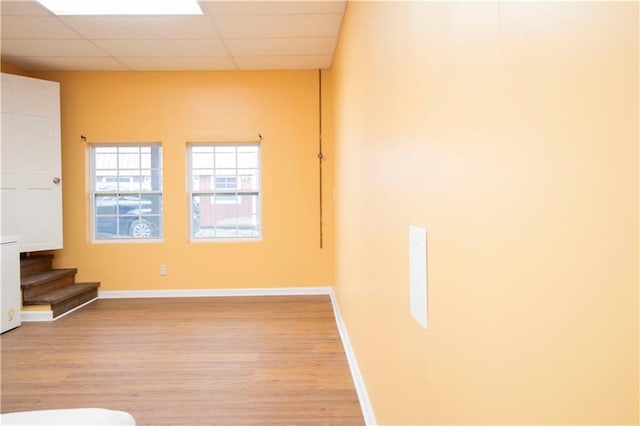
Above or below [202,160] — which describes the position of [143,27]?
above

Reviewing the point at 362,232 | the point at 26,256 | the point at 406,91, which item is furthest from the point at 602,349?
the point at 26,256

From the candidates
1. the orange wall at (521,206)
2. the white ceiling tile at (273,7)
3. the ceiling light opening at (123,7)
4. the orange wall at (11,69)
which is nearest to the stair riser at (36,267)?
the orange wall at (11,69)

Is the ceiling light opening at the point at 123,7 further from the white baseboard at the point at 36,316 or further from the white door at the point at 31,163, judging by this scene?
the white baseboard at the point at 36,316

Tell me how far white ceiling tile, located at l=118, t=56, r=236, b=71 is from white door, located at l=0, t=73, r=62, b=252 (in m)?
0.96

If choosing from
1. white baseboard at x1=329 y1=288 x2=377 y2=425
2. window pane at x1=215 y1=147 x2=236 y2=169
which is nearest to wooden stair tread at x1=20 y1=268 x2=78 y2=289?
window pane at x1=215 y1=147 x2=236 y2=169

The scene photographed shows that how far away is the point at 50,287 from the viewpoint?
13.7ft

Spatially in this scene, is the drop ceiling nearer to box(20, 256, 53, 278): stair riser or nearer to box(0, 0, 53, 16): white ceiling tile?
box(0, 0, 53, 16): white ceiling tile

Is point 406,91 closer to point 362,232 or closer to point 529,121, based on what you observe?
point 529,121

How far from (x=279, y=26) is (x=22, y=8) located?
209 cm

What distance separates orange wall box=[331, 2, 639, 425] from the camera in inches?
16.9

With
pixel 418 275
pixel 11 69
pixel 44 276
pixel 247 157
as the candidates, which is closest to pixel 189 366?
pixel 418 275

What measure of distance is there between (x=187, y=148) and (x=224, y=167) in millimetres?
513

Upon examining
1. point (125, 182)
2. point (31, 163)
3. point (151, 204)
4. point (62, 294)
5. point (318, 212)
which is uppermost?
point (31, 163)

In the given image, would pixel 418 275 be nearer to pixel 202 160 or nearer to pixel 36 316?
pixel 202 160
